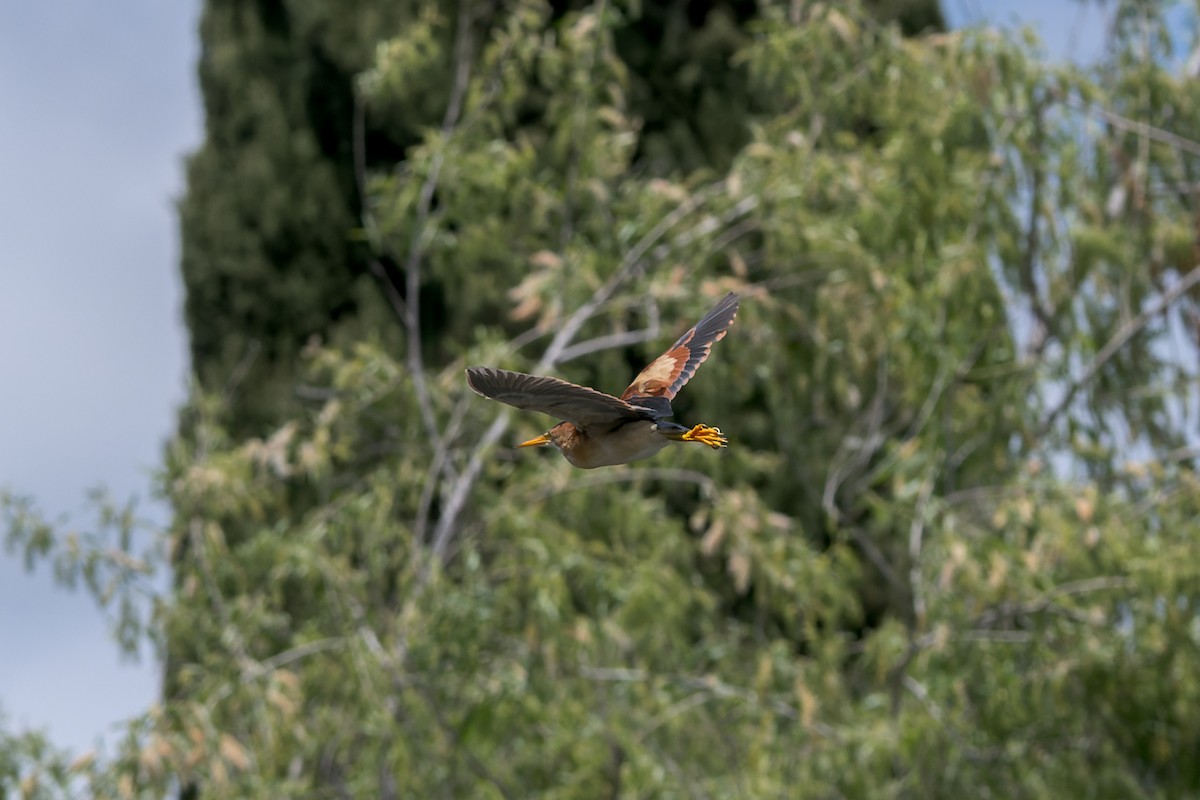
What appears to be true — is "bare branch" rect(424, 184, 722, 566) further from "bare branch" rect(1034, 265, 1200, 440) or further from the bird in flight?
the bird in flight

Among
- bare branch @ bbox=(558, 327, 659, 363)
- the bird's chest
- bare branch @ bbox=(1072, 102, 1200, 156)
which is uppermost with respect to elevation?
the bird's chest

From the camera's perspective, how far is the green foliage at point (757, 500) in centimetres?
535

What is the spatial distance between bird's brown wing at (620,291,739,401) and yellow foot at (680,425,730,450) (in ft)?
0.61

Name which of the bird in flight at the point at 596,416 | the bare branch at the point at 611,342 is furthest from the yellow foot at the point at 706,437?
the bare branch at the point at 611,342

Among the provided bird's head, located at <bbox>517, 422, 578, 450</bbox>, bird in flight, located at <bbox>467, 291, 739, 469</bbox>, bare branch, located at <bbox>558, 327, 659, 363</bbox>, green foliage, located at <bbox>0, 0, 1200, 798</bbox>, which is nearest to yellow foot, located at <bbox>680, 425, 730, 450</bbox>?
bird in flight, located at <bbox>467, 291, 739, 469</bbox>

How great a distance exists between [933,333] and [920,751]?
125cm

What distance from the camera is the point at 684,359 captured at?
6.77 feet

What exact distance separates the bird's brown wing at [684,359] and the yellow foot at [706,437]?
19cm

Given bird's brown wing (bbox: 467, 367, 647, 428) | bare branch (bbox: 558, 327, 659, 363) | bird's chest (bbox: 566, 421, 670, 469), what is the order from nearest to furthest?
bird's brown wing (bbox: 467, 367, 647, 428)
bird's chest (bbox: 566, 421, 670, 469)
bare branch (bbox: 558, 327, 659, 363)

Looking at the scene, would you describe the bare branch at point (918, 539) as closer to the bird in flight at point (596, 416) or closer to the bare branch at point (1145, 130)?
the bare branch at point (1145, 130)

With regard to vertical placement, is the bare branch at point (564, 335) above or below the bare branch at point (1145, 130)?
below

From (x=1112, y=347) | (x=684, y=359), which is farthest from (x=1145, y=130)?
(x=684, y=359)

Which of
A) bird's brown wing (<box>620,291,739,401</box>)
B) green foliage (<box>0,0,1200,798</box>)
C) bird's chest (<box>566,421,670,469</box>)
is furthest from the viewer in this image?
green foliage (<box>0,0,1200,798</box>)

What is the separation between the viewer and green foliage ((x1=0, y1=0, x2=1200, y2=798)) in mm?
5348
